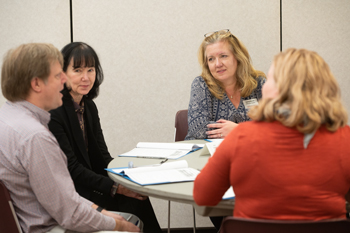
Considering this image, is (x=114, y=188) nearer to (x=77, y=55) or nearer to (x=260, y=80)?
(x=77, y=55)

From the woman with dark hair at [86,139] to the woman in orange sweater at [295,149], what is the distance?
→ 3.80 ft

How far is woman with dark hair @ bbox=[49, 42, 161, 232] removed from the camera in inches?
77.5

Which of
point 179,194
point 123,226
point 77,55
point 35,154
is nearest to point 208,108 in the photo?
point 77,55

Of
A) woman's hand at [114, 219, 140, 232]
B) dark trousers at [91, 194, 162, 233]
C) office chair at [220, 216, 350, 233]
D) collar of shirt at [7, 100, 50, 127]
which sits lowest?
dark trousers at [91, 194, 162, 233]

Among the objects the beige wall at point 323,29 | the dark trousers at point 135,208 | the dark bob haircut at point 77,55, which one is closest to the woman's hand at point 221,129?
the dark trousers at point 135,208

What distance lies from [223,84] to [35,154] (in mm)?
1891

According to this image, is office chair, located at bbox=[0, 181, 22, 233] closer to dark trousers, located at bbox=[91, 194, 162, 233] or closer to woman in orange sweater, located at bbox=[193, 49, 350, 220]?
woman in orange sweater, located at bbox=[193, 49, 350, 220]

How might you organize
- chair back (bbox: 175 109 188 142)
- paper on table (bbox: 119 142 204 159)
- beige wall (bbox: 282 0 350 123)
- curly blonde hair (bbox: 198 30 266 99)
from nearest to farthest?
paper on table (bbox: 119 142 204 159)
curly blonde hair (bbox: 198 30 266 99)
chair back (bbox: 175 109 188 142)
beige wall (bbox: 282 0 350 123)

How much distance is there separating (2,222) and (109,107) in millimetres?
2379

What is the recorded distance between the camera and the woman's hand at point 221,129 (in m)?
2.36

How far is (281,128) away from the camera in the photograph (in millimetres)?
982

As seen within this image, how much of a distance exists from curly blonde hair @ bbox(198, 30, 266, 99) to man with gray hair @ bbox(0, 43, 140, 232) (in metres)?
1.55

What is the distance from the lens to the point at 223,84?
9.27 feet

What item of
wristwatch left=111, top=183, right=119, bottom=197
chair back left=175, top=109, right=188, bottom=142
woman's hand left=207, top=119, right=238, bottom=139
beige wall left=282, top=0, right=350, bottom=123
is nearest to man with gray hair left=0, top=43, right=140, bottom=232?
wristwatch left=111, top=183, right=119, bottom=197
